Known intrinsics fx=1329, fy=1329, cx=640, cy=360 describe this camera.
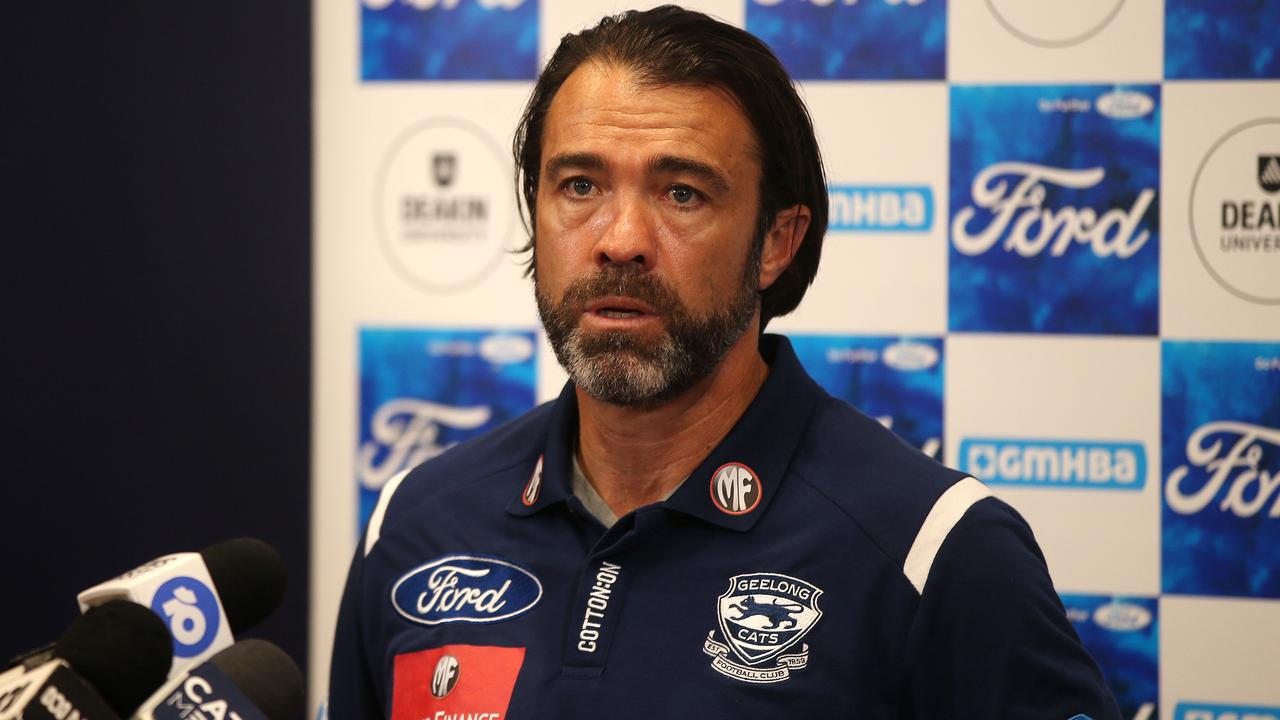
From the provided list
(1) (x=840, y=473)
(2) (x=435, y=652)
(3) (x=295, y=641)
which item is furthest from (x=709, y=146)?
(3) (x=295, y=641)

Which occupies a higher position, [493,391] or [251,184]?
[251,184]

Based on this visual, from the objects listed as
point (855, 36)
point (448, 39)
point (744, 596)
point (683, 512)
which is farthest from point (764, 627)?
point (448, 39)

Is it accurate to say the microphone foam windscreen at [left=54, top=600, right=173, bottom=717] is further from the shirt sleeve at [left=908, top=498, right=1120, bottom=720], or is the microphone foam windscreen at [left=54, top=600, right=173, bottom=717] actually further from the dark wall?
the dark wall

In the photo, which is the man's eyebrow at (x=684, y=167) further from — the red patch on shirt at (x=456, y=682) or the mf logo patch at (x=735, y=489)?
the red patch on shirt at (x=456, y=682)

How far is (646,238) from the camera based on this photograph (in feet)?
4.71

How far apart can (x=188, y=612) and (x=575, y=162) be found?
2.09ft

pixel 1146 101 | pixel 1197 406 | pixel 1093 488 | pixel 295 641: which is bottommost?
pixel 295 641

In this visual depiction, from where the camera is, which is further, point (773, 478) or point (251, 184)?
point (251, 184)

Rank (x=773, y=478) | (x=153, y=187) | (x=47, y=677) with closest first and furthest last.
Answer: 1. (x=47, y=677)
2. (x=773, y=478)
3. (x=153, y=187)

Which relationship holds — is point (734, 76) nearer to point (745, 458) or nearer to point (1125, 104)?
point (745, 458)

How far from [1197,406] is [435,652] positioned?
74.3 inches

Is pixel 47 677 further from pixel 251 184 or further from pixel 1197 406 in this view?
pixel 1197 406

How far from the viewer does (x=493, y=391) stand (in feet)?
9.64

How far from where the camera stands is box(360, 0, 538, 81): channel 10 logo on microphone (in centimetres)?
290
